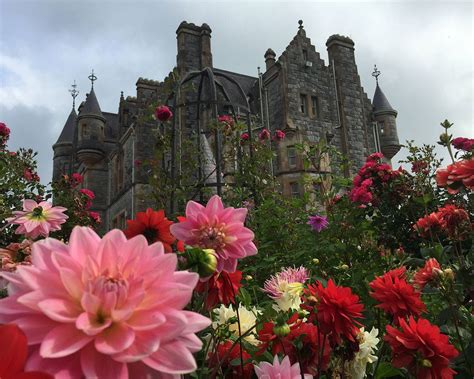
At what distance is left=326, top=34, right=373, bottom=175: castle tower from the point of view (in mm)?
20781

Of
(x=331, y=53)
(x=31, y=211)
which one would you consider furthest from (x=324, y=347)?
(x=331, y=53)

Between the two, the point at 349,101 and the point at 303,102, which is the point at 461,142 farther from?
the point at 349,101

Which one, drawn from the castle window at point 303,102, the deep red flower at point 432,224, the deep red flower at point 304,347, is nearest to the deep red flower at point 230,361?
the deep red flower at point 304,347

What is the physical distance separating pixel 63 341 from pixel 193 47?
67.9 feet

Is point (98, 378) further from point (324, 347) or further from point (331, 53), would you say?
point (331, 53)

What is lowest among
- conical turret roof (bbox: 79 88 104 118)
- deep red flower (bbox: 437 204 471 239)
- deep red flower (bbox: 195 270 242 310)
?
deep red flower (bbox: 195 270 242 310)

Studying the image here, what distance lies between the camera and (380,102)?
1101 inches

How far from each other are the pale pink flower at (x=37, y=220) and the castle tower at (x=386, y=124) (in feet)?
89.0

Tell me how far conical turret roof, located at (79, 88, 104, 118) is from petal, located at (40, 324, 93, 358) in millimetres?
31485

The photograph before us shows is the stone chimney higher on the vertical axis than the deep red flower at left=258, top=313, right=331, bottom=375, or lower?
higher

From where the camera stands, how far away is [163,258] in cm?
68

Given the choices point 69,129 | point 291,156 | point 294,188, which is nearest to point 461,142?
point 294,188

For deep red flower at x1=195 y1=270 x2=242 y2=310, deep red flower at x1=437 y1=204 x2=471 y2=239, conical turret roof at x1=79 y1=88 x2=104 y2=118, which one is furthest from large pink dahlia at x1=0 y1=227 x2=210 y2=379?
conical turret roof at x1=79 y1=88 x2=104 y2=118

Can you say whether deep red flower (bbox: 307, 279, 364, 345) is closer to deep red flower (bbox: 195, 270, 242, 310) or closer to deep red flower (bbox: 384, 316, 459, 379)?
deep red flower (bbox: 384, 316, 459, 379)
